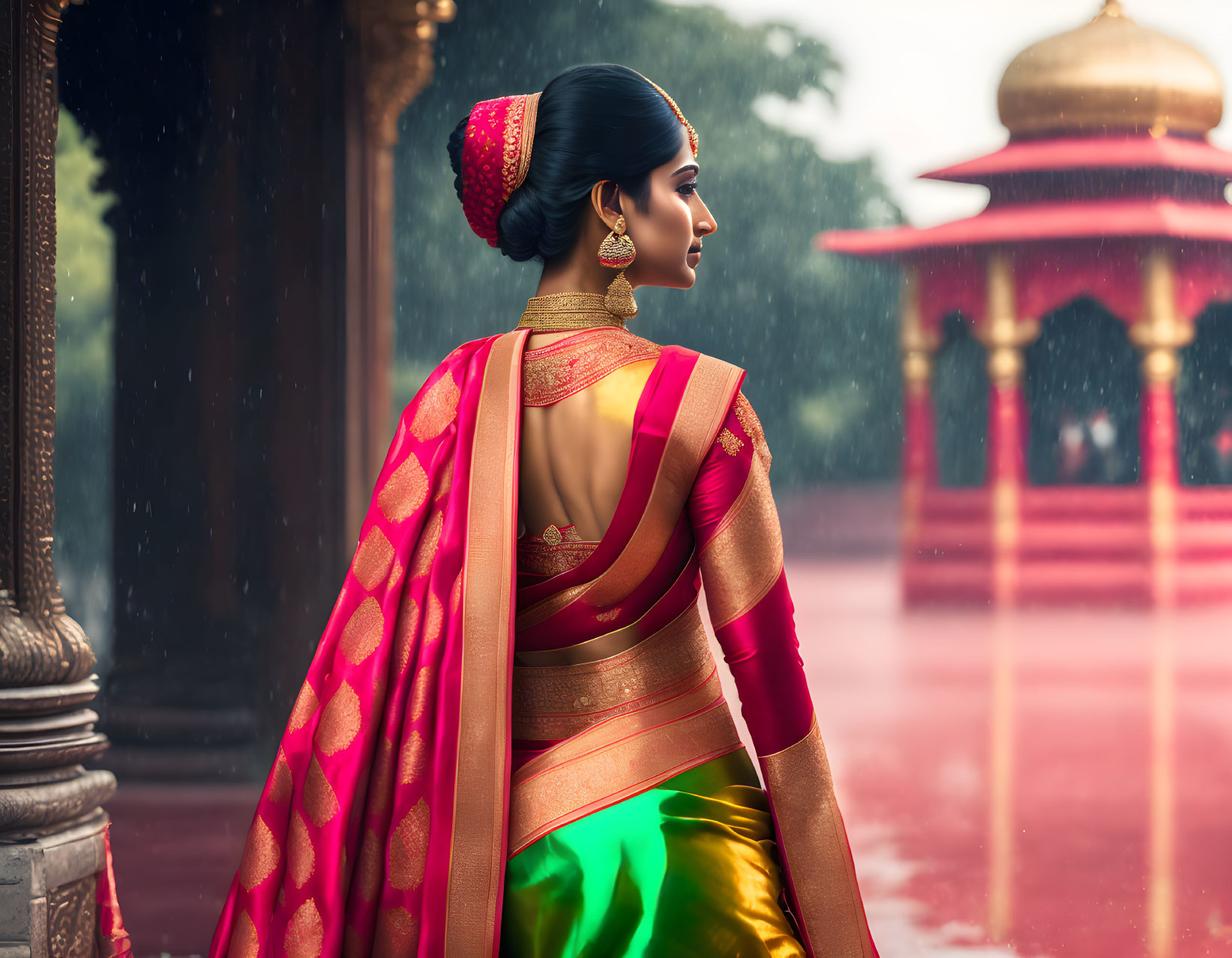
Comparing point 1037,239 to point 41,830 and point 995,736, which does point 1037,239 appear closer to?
point 995,736

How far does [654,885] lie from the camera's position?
1.13 m

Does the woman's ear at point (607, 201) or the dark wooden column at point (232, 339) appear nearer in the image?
the woman's ear at point (607, 201)

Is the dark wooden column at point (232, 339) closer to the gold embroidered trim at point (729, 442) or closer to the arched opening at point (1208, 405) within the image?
the gold embroidered trim at point (729, 442)

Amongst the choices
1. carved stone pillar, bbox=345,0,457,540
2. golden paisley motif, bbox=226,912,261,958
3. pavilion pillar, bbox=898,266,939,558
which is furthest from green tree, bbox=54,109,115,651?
golden paisley motif, bbox=226,912,261,958

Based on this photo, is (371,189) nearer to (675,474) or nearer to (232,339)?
(232,339)

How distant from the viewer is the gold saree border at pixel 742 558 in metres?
1.16

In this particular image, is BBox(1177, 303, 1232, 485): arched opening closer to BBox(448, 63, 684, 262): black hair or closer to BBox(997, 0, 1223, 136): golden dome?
BBox(997, 0, 1223, 136): golden dome

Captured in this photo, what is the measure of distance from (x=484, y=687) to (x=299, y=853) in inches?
8.5

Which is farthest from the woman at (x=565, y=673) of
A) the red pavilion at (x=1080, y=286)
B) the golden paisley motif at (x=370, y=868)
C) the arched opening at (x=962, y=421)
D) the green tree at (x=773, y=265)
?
the green tree at (x=773, y=265)

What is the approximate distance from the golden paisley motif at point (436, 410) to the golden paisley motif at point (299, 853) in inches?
13.7

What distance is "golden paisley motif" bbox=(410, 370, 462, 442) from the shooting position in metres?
1.24

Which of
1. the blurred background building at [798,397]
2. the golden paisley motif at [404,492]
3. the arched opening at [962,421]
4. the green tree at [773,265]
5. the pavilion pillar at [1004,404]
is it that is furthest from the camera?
the green tree at [773,265]

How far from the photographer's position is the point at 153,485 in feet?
14.1

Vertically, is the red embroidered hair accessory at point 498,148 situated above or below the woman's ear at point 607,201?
above
